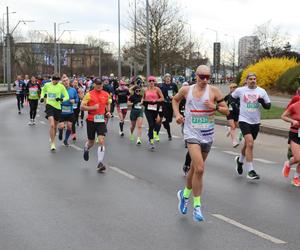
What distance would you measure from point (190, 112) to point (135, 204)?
5.23 ft

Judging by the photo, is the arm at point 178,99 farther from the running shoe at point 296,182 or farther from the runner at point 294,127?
the running shoe at point 296,182

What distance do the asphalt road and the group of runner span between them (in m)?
0.38

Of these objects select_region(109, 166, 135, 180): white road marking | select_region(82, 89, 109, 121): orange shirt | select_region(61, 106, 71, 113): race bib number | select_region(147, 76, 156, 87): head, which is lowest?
select_region(109, 166, 135, 180): white road marking

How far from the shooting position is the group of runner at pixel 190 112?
661 cm

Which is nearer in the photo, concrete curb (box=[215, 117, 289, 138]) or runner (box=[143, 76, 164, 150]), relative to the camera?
runner (box=[143, 76, 164, 150])

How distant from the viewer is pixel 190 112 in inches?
262

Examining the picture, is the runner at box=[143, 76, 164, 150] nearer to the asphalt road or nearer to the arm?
the asphalt road

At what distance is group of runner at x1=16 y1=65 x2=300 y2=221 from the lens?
6609 millimetres

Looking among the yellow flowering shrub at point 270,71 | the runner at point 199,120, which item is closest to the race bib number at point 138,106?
the runner at point 199,120

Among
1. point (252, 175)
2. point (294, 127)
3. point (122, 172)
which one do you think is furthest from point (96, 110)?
point (294, 127)

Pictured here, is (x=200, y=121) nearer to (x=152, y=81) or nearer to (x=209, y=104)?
(x=209, y=104)

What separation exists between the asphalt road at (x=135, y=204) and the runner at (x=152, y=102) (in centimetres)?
109

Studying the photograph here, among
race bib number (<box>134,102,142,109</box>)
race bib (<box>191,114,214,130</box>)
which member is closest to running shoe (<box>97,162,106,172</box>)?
race bib (<box>191,114,214,130</box>)

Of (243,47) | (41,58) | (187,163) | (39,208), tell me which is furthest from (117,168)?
(243,47)
